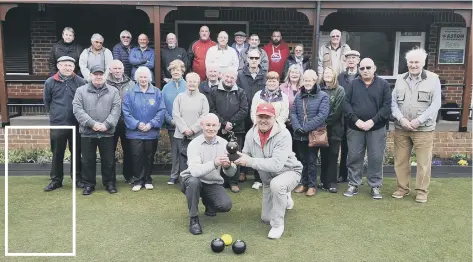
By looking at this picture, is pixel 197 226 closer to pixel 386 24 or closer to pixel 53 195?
A: pixel 53 195

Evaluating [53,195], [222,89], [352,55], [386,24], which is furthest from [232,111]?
[386,24]

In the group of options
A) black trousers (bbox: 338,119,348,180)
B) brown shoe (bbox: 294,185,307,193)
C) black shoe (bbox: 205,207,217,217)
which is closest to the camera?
black shoe (bbox: 205,207,217,217)

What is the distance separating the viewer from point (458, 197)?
22.2ft

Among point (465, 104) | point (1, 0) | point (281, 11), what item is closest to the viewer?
point (1, 0)

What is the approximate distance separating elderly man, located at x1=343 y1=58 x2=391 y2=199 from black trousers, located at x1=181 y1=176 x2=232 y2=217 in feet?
6.83

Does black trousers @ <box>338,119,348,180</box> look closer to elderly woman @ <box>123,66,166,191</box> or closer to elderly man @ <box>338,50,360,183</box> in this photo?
elderly man @ <box>338,50,360,183</box>

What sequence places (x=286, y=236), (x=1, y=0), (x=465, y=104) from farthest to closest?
(x=465, y=104) < (x=1, y=0) < (x=286, y=236)

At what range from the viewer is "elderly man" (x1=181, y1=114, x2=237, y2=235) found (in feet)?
17.5

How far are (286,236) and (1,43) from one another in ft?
21.8

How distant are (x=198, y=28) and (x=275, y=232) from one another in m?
6.95

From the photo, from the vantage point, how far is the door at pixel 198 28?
36.4 feet

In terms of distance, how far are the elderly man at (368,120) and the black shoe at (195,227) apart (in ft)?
Answer: 7.81

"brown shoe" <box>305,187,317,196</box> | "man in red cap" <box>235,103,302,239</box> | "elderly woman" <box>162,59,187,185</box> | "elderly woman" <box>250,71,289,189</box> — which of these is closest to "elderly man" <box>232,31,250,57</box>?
"elderly woman" <box>162,59,187,185</box>

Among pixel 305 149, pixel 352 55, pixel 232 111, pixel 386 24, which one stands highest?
pixel 386 24
